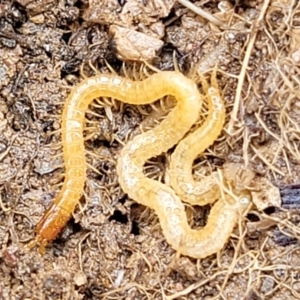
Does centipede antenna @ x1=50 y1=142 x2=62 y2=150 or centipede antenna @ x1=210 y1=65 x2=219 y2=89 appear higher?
centipede antenna @ x1=210 y1=65 x2=219 y2=89

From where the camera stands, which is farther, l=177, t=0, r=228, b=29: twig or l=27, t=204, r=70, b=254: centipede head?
l=177, t=0, r=228, b=29: twig

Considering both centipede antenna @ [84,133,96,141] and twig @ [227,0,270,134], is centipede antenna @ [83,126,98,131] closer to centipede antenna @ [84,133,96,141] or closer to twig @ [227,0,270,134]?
centipede antenna @ [84,133,96,141]

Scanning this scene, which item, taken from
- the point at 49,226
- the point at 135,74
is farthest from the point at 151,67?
the point at 49,226

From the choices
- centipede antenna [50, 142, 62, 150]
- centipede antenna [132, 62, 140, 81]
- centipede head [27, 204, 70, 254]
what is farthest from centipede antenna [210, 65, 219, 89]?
Answer: centipede head [27, 204, 70, 254]

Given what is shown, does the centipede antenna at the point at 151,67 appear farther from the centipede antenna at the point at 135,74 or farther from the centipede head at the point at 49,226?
the centipede head at the point at 49,226

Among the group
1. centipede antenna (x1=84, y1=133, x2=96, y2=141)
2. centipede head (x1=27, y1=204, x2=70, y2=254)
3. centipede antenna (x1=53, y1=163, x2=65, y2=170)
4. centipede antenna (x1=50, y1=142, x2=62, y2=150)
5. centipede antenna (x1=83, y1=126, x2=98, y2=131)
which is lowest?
centipede head (x1=27, y1=204, x2=70, y2=254)
